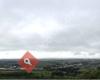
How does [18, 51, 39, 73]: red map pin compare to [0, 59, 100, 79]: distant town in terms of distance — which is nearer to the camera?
[18, 51, 39, 73]: red map pin

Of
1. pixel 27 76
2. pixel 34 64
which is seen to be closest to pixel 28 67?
pixel 34 64

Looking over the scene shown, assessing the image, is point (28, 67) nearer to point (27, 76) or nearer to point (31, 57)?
point (31, 57)

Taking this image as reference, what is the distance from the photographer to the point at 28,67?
15.3m

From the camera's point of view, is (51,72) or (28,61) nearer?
(28,61)

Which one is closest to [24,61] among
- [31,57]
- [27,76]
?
[31,57]

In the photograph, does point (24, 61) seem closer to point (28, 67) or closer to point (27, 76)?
point (28, 67)

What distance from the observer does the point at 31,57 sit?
49.0 feet

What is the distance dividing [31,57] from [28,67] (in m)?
0.69

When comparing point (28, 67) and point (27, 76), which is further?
point (27, 76)

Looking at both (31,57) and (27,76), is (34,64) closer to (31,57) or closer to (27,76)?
(31,57)

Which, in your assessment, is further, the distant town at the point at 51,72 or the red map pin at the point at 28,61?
the distant town at the point at 51,72

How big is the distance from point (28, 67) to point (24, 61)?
445mm

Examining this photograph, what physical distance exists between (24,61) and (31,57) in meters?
0.44

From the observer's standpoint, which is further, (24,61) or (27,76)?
(27,76)
